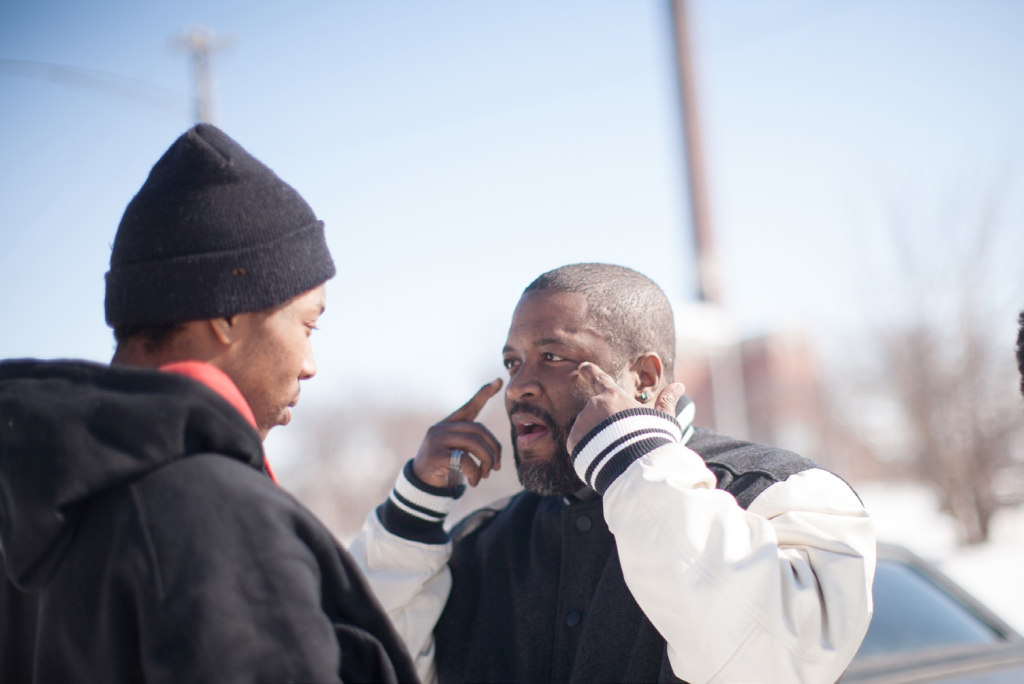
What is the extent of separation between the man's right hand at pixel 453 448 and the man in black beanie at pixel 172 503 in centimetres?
108

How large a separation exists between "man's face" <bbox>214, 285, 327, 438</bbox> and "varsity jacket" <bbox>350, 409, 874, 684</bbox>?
2.31 ft

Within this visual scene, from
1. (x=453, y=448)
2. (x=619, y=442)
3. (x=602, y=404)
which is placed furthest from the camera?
(x=453, y=448)

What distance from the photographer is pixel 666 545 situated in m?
1.90

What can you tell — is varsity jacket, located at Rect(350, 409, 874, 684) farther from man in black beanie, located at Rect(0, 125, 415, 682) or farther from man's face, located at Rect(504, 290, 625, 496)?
man in black beanie, located at Rect(0, 125, 415, 682)

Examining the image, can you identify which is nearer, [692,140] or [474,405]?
[474,405]

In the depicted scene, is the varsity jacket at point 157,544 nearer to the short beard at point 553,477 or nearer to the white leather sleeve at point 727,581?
the white leather sleeve at point 727,581

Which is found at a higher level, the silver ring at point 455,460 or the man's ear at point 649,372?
the man's ear at point 649,372

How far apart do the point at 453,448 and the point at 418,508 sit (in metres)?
0.22

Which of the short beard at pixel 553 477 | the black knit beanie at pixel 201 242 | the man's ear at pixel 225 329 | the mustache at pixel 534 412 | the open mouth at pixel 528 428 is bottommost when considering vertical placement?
the short beard at pixel 553 477

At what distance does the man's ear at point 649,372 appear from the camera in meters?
2.81

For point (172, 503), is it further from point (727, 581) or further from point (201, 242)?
point (727, 581)

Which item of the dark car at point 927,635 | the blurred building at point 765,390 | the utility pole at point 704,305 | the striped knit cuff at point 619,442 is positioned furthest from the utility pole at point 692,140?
the striped knit cuff at point 619,442

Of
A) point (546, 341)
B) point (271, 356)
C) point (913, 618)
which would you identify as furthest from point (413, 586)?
point (913, 618)

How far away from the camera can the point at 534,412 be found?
2693mm
